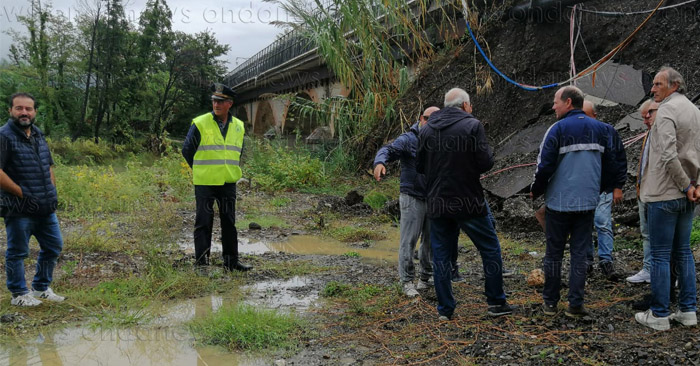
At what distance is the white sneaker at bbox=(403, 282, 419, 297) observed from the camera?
4404mm

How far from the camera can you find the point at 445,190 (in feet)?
12.4

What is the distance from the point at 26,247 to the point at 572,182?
4.22m

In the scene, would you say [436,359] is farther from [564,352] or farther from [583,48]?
[583,48]

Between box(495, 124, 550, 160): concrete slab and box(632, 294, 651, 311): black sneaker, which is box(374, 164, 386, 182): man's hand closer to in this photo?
box(632, 294, 651, 311): black sneaker

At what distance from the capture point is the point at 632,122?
7.63 meters

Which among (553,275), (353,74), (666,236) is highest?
(353,74)

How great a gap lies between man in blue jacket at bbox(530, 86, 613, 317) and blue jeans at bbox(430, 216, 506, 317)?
36 centimetres

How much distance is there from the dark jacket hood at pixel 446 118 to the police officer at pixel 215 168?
2.35 m

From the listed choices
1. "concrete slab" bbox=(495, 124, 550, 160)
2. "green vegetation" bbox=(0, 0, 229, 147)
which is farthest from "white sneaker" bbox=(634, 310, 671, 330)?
"green vegetation" bbox=(0, 0, 229, 147)

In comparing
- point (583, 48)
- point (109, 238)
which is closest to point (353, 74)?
point (583, 48)

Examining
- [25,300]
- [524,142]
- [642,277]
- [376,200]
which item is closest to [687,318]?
[642,277]

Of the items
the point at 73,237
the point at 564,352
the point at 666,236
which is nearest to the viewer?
the point at 564,352

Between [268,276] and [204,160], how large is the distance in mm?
1385

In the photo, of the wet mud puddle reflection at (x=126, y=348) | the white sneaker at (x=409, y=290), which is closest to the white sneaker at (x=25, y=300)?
the wet mud puddle reflection at (x=126, y=348)
